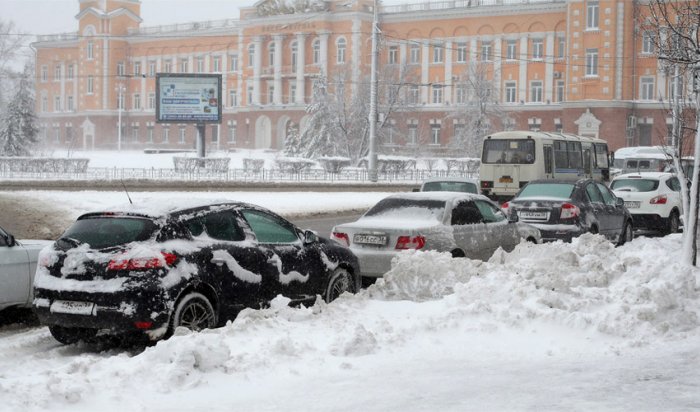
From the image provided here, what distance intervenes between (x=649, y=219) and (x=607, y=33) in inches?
2228

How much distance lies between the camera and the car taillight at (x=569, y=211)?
57.6 ft

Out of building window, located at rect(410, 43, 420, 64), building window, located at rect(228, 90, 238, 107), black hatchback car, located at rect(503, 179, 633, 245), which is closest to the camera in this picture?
black hatchback car, located at rect(503, 179, 633, 245)

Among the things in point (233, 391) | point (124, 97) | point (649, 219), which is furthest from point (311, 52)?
point (233, 391)

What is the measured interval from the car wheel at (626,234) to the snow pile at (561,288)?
7.12 metres

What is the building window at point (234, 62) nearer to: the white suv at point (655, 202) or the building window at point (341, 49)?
the building window at point (341, 49)

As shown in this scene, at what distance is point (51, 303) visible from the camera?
909cm

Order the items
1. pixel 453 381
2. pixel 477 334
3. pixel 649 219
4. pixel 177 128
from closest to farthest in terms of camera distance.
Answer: pixel 453 381 → pixel 477 334 → pixel 649 219 → pixel 177 128

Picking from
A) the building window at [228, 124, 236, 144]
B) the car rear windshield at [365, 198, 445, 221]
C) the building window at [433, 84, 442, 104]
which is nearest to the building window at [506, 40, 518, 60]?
the building window at [433, 84, 442, 104]

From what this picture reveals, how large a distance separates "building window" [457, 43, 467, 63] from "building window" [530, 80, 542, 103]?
22.4 ft

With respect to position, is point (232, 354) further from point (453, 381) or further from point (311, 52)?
point (311, 52)

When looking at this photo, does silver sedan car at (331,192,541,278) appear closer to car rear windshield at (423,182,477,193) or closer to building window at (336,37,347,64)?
car rear windshield at (423,182,477,193)

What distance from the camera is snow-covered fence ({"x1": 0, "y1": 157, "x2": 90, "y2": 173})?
44.6 m

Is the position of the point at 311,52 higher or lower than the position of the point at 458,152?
higher

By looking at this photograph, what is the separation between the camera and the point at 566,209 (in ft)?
57.8
